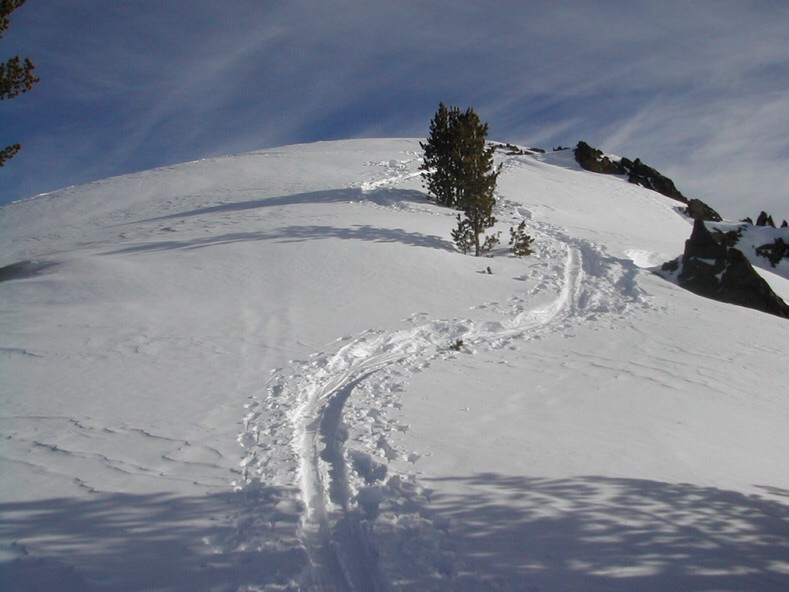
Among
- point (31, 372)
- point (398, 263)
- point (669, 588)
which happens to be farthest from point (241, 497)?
point (398, 263)

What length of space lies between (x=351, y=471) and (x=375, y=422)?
1.16m

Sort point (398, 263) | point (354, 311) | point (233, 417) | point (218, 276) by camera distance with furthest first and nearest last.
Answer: point (398, 263) → point (218, 276) → point (354, 311) → point (233, 417)

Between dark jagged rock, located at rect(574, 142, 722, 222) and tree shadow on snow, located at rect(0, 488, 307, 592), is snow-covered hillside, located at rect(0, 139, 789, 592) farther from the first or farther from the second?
dark jagged rock, located at rect(574, 142, 722, 222)

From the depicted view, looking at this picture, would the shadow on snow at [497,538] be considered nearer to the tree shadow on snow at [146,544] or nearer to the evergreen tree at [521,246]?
the tree shadow on snow at [146,544]

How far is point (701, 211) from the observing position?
110 feet

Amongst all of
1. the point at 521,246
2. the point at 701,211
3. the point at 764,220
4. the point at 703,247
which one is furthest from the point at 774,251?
the point at 521,246

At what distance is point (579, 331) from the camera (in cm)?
1062

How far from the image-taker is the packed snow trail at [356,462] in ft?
12.3

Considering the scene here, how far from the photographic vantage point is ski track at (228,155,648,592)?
12.3 ft

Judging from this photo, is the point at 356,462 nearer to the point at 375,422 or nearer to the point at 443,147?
the point at 375,422

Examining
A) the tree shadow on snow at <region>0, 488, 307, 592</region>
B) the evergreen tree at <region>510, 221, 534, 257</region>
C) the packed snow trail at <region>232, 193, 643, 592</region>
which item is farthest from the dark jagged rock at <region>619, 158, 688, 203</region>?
the tree shadow on snow at <region>0, 488, 307, 592</region>

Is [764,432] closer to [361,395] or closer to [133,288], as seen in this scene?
[361,395]

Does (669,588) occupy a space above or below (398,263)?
below

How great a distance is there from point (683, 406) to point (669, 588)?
434 cm
